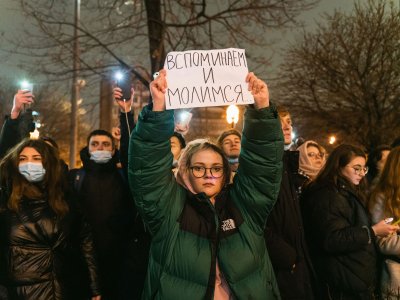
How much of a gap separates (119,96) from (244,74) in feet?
5.61

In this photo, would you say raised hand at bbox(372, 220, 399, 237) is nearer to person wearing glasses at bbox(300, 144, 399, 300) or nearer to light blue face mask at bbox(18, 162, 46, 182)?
person wearing glasses at bbox(300, 144, 399, 300)

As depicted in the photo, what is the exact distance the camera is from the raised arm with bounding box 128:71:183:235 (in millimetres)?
2494

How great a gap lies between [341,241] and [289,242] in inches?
16.8

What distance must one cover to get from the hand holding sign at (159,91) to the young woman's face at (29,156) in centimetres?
156

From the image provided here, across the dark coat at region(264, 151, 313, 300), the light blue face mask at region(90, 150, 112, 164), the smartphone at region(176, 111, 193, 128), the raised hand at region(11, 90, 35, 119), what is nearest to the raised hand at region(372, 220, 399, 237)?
the dark coat at region(264, 151, 313, 300)

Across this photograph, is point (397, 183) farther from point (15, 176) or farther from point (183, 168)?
point (15, 176)

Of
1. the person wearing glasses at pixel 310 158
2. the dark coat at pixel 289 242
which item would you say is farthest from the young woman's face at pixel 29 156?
the person wearing glasses at pixel 310 158

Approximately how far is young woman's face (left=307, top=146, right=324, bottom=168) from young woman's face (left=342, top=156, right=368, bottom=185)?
89 centimetres

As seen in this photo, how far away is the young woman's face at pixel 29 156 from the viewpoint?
3.65 metres

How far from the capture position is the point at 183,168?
2.86 meters

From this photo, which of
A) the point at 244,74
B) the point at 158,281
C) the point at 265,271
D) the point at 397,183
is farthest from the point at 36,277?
the point at 397,183

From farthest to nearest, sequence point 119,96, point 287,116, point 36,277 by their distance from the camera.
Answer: point 119,96, point 287,116, point 36,277

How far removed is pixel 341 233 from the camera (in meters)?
3.55

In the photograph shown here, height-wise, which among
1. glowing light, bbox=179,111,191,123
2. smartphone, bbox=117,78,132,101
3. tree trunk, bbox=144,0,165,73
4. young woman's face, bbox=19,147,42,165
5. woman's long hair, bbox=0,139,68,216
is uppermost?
tree trunk, bbox=144,0,165,73
